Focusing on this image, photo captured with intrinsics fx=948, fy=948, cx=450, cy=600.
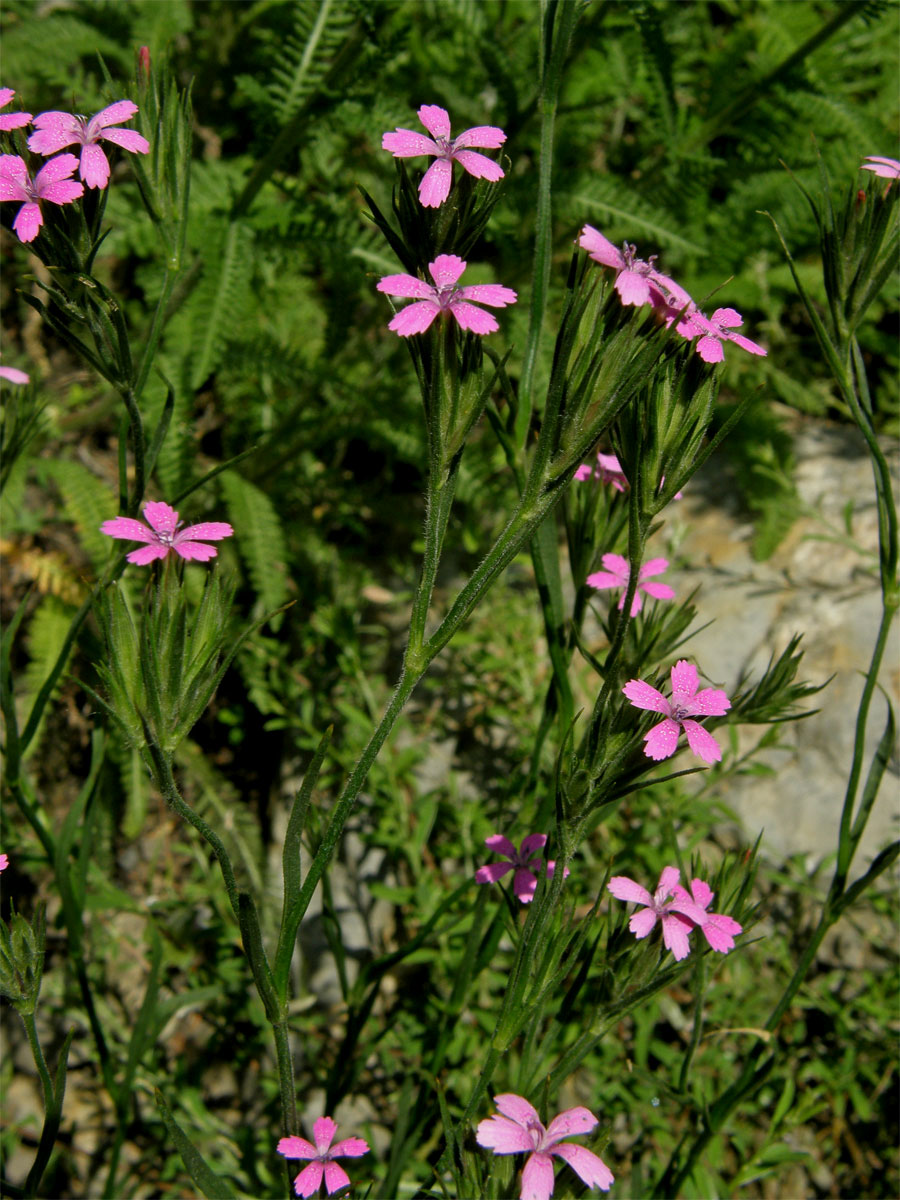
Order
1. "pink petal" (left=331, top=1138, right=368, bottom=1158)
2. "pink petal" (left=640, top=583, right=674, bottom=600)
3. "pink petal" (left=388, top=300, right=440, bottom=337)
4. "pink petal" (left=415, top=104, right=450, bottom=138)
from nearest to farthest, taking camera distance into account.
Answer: "pink petal" (left=388, top=300, right=440, bottom=337)
"pink petal" (left=415, top=104, right=450, bottom=138)
"pink petal" (left=331, top=1138, right=368, bottom=1158)
"pink petal" (left=640, top=583, right=674, bottom=600)

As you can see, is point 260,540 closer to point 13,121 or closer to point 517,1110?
point 13,121

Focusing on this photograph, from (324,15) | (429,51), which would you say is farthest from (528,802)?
(429,51)

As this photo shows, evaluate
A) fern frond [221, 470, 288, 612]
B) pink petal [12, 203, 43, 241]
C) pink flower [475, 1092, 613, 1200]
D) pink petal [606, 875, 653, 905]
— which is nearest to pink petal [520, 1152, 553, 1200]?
pink flower [475, 1092, 613, 1200]

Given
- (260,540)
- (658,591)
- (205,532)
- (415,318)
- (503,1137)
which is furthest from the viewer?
(260,540)

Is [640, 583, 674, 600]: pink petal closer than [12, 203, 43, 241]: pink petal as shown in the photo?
No

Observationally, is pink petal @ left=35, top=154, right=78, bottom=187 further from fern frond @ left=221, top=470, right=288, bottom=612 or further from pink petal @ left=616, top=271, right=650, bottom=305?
fern frond @ left=221, top=470, right=288, bottom=612

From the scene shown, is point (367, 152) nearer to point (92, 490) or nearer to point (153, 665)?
point (92, 490)

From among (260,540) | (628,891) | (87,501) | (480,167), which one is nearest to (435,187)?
(480,167)

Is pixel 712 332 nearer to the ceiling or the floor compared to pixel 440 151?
nearer to the floor
